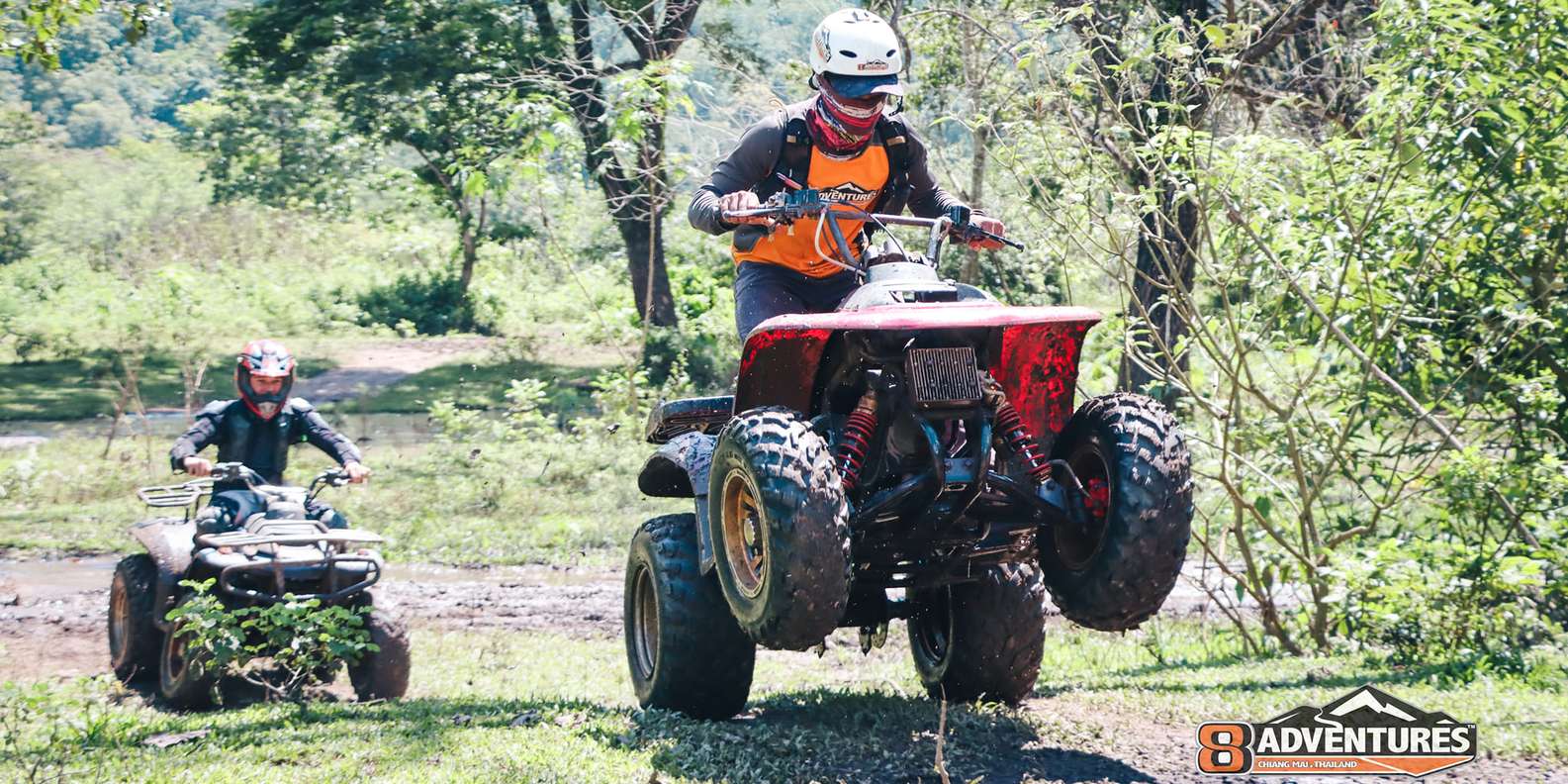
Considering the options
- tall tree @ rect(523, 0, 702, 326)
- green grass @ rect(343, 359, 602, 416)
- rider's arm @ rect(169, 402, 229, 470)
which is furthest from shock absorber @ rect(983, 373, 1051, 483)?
green grass @ rect(343, 359, 602, 416)

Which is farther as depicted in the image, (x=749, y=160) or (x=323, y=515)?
(x=323, y=515)

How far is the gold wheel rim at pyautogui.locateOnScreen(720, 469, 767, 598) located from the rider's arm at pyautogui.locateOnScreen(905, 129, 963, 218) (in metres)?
Result: 1.79

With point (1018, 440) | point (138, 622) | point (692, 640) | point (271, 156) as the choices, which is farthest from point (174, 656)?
point (271, 156)

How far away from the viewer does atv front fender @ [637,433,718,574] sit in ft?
20.5

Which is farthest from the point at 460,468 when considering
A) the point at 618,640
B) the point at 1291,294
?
the point at 1291,294

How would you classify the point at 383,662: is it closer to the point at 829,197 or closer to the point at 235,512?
the point at 235,512

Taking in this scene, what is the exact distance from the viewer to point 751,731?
6.25 metres

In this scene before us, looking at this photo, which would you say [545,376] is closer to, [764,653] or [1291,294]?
[764,653]

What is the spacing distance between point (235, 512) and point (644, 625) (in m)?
3.32

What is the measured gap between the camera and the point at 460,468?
17.4 m

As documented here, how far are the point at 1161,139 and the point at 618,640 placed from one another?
5246 millimetres

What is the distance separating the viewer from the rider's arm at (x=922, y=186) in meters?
6.88

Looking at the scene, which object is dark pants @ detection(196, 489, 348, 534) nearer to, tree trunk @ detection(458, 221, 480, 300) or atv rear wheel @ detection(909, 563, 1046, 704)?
atv rear wheel @ detection(909, 563, 1046, 704)

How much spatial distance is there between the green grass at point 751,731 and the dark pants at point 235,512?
1107mm
